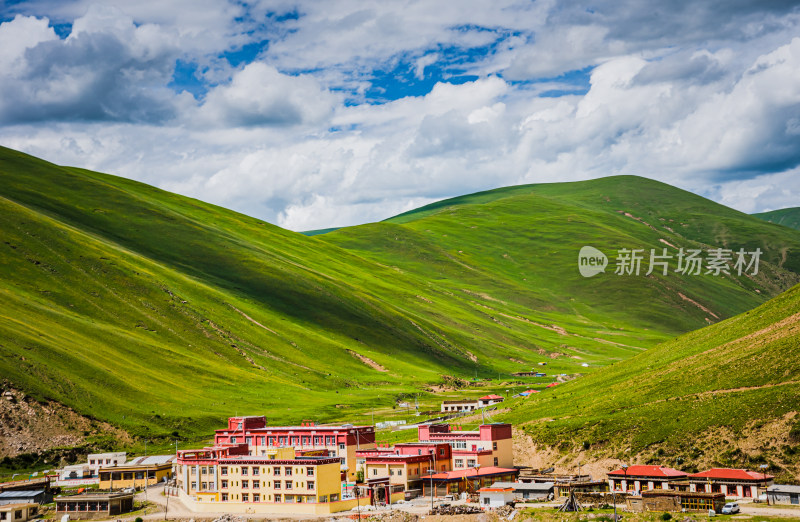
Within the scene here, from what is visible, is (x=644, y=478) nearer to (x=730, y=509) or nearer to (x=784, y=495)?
(x=784, y=495)

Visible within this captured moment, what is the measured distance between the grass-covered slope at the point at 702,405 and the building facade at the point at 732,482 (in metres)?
5.33

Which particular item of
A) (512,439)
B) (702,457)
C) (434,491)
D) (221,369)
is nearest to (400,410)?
(221,369)

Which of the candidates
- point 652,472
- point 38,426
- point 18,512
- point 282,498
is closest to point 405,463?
point 282,498

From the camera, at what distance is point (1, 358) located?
483ft

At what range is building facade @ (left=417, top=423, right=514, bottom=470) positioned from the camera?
113 metres

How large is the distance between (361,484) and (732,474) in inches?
1664

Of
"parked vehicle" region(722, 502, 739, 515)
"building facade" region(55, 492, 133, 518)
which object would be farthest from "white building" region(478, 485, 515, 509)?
"building facade" region(55, 492, 133, 518)

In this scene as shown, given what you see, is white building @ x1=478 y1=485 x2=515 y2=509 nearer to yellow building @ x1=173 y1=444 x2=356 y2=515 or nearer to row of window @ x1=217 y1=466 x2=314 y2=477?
yellow building @ x1=173 y1=444 x2=356 y2=515

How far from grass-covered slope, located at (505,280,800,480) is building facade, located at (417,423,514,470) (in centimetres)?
736

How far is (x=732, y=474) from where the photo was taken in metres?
87.7

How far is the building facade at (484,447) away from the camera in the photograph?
113m

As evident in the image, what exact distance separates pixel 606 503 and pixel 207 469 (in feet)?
158

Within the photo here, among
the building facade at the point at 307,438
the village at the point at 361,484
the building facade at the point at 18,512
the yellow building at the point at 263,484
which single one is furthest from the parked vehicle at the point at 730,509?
the building facade at the point at 18,512

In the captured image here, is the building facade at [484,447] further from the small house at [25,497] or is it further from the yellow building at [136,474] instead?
the small house at [25,497]
